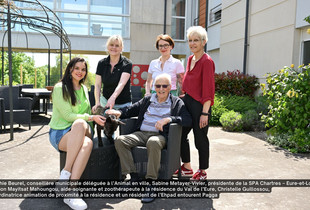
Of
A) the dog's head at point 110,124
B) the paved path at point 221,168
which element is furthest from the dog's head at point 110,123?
the paved path at point 221,168

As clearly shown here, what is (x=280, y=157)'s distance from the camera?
475 centimetres

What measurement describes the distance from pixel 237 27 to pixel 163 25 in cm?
549

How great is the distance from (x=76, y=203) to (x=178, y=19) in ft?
51.6

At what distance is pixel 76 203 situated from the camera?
2.72 metres

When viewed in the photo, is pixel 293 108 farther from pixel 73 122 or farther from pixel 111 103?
pixel 73 122

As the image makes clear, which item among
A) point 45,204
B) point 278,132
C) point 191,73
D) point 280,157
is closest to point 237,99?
point 278,132

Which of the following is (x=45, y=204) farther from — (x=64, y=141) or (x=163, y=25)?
(x=163, y=25)

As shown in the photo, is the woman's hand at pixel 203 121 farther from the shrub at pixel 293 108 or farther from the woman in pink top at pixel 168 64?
the shrub at pixel 293 108

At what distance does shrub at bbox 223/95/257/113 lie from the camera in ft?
26.8

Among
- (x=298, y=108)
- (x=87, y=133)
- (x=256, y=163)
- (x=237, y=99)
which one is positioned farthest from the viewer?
(x=237, y=99)

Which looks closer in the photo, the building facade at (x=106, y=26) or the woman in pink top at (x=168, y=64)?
the woman in pink top at (x=168, y=64)

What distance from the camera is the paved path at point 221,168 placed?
9.47ft

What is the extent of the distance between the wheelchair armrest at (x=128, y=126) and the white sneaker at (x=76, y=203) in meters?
0.99

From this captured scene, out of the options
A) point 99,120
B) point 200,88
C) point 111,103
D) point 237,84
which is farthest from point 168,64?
point 237,84
